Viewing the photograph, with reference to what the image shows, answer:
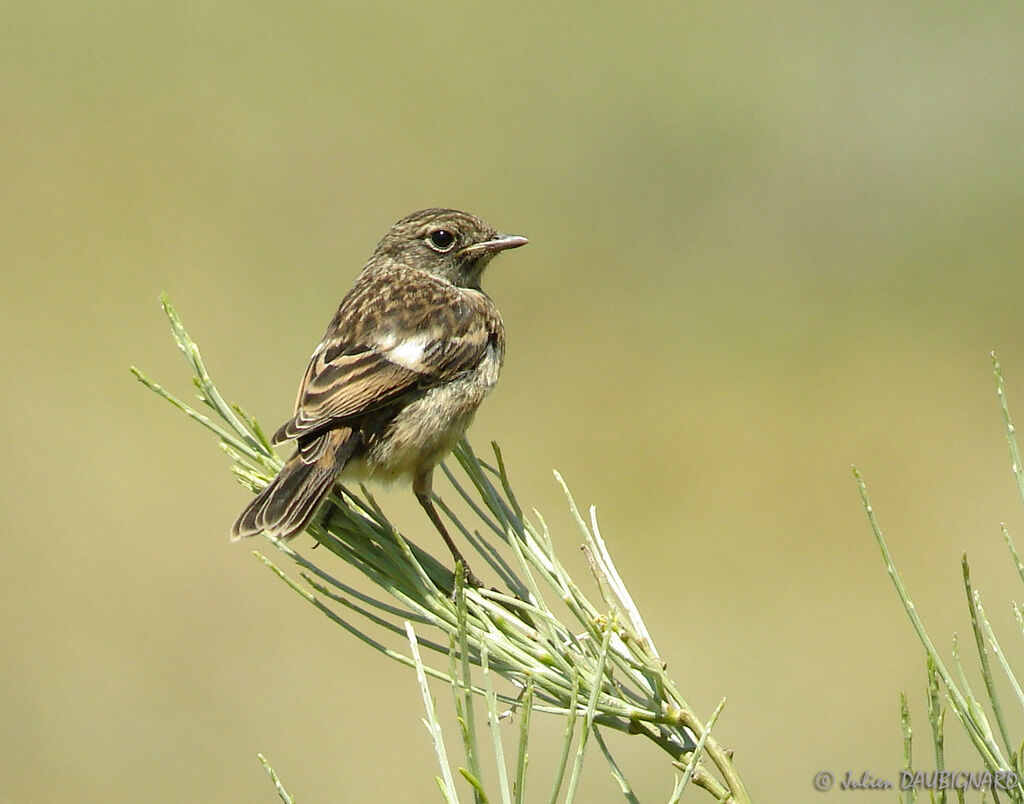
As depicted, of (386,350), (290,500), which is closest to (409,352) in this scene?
(386,350)

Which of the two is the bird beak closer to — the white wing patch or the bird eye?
the bird eye

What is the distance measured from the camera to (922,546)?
40.9ft

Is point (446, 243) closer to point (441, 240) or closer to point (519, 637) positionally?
point (441, 240)

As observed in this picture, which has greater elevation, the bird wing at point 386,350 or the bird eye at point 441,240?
the bird eye at point 441,240

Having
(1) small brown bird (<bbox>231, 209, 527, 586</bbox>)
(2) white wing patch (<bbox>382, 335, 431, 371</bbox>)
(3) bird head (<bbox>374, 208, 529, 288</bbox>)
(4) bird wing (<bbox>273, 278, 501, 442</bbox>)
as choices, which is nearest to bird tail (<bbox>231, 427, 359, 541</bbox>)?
(1) small brown bird (<bbox>231, 209, 527, 586</bbox>)

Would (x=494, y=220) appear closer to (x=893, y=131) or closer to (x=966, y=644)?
(x=893, y=131)

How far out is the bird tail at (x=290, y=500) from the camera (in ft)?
9.89

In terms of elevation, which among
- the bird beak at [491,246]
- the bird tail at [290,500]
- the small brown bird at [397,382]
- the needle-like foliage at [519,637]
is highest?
the bird beak at [491,246]

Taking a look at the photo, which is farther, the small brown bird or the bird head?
the bird head

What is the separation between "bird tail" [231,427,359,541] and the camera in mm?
3016

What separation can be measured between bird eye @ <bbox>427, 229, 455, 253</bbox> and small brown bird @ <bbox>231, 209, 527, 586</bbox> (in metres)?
0.30

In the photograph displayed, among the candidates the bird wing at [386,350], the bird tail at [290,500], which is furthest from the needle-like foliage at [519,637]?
the bird wing at [386,350]

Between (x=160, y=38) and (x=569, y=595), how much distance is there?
17573 mm

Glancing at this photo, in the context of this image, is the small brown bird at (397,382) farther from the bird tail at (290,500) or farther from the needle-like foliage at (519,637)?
the needle-like foliage at (519,637)
